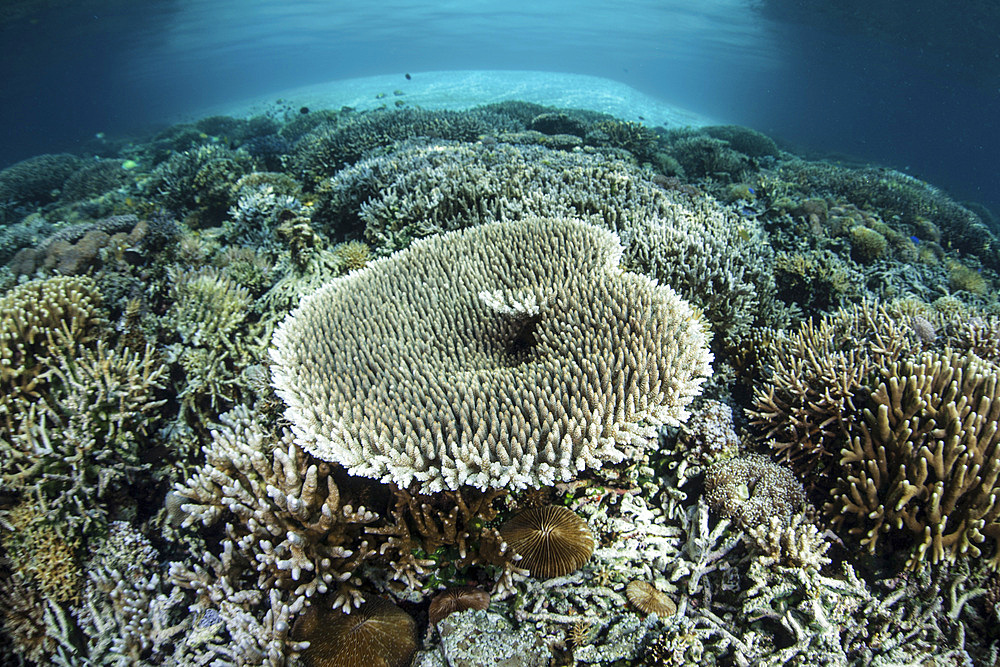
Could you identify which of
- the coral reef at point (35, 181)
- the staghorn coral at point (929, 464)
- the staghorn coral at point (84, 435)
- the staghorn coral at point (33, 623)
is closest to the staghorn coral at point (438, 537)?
the staghorn coral at point (33, 623)

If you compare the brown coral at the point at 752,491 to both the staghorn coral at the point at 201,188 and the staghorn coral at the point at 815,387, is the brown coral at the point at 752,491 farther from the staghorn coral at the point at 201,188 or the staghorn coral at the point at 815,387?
the staghorn coral at the point at 201,188

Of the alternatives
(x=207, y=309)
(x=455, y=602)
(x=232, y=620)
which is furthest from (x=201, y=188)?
(x=455, y=602)

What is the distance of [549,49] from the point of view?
102375mm

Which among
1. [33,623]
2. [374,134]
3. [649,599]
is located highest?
[374,134]

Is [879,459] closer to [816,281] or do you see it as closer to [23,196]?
[816,281]

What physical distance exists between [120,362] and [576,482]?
446cm

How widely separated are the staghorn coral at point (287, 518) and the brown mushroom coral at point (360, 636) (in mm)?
104

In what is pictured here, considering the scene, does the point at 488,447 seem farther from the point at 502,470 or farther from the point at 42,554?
the point at 42,554

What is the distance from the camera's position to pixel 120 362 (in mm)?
4074

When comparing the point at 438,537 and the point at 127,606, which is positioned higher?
the point at 438,537

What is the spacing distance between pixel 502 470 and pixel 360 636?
1.14 meters

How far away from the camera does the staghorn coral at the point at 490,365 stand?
252 cm

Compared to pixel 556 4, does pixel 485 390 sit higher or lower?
lower

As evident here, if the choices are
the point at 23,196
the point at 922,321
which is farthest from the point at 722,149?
the point at 23,196
